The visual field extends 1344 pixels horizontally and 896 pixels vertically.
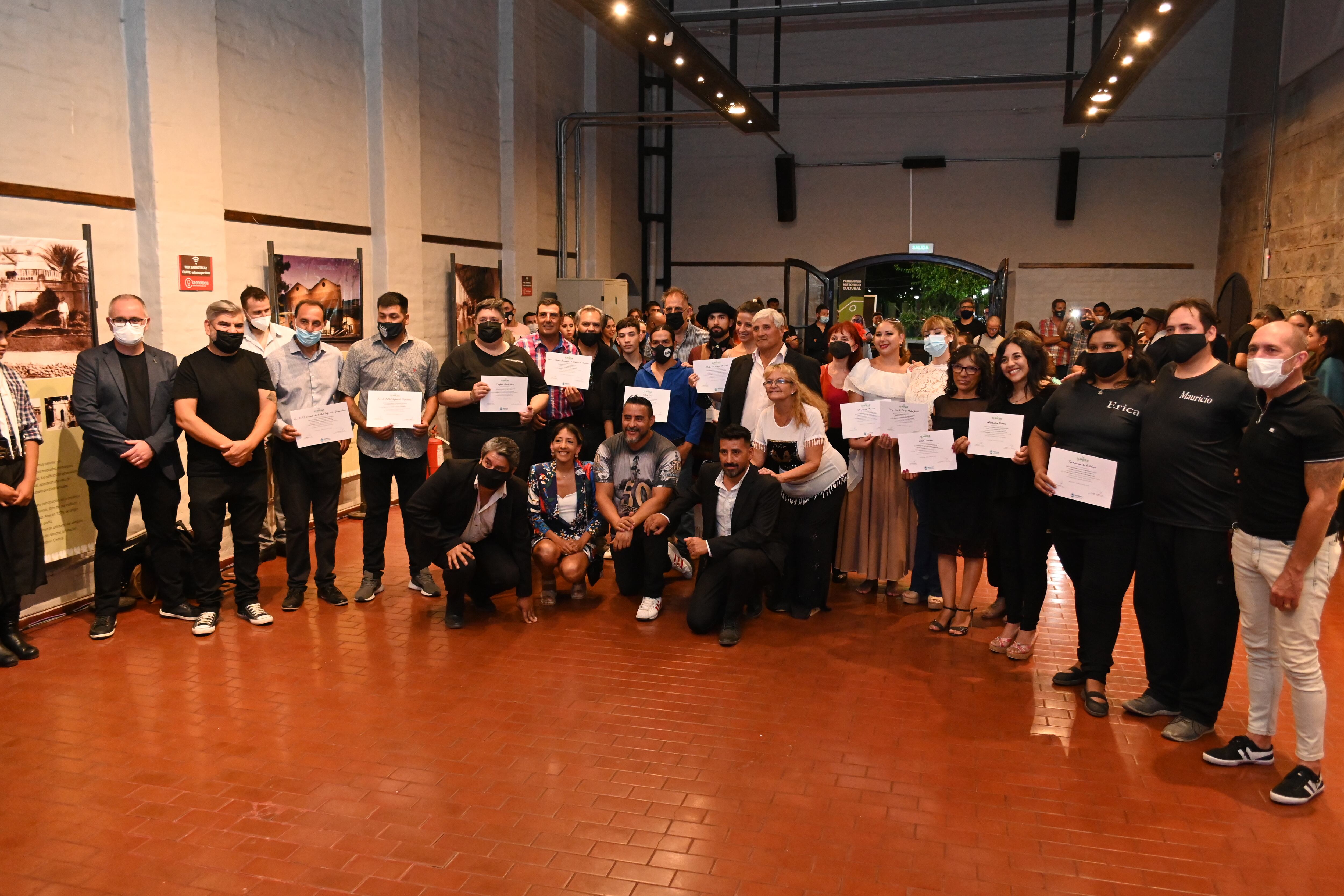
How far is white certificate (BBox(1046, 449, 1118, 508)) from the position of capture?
14.2 feet

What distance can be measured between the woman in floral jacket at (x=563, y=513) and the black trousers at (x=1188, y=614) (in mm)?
3254

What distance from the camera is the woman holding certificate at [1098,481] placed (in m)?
4.36

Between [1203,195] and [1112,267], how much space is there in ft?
5.77

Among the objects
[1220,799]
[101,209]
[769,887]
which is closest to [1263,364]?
[1220,799]

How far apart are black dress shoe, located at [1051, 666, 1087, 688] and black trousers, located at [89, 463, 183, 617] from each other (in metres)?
5.14

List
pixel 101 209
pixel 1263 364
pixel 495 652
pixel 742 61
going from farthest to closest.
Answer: pixel 742 61 < pixel 101 209 < pixel 495 652 < pixel 1263 364

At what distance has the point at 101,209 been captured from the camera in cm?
596

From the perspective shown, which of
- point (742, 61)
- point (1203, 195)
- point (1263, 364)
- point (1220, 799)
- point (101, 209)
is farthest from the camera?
point (742, 61)

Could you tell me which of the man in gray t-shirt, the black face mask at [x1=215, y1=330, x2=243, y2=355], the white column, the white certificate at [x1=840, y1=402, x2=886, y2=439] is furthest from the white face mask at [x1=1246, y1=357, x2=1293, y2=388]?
the white column

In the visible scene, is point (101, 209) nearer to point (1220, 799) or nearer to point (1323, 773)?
point (1220, 799)

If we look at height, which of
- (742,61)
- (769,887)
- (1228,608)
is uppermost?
(742,61)

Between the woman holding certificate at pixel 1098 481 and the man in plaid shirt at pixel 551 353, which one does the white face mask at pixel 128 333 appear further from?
the woman holding certificate at pixel 1098 481

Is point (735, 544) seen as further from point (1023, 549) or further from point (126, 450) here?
point (126, 450)

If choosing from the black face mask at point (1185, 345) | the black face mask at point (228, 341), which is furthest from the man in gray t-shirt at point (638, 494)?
the black face mask at point (1185, 345)
